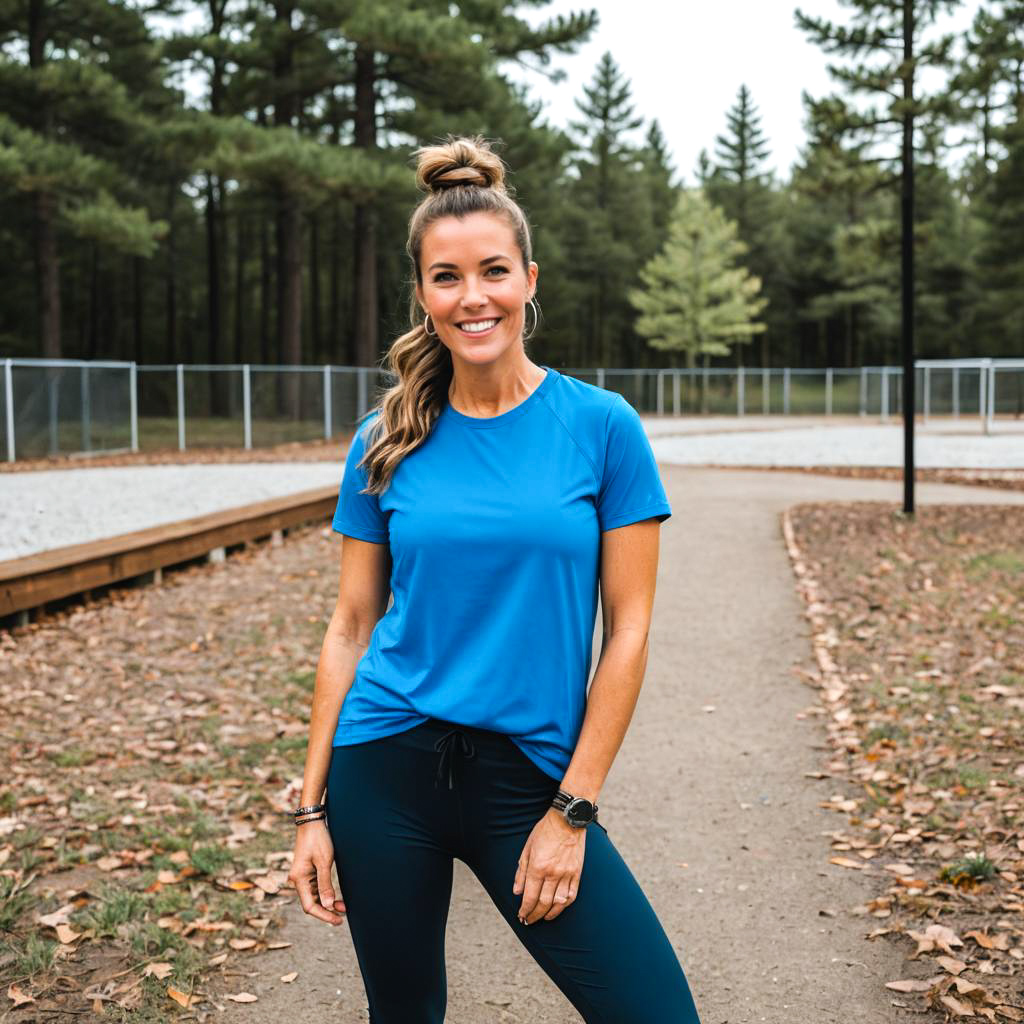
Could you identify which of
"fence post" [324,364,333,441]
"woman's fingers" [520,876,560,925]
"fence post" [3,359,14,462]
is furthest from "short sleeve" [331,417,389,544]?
"fence post" [324,364,333,441]

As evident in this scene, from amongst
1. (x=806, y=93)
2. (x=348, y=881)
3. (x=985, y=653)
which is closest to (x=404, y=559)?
(x=348, y=881)

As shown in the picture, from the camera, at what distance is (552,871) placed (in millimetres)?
1936

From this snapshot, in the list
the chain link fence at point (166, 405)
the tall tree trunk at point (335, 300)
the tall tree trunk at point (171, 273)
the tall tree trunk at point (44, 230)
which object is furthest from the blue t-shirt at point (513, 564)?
the tall tree trunk at point (335, 300)

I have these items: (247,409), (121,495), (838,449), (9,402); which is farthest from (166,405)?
(838,449)

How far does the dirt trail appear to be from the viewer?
3.65 m

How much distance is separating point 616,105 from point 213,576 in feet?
203

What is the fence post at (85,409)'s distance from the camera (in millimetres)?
22531

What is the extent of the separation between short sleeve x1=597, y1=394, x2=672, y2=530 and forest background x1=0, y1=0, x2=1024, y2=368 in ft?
1.92

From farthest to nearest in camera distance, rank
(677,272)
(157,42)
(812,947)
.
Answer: (677,272) < (157,42) < (812,947)

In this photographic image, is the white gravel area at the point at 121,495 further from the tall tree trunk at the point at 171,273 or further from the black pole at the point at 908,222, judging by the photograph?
the tall tree trunk at the point at 171,273

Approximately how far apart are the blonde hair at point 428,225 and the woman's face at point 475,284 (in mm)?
23

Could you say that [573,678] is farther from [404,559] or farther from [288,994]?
[288,994]

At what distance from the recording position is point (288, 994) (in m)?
3.67

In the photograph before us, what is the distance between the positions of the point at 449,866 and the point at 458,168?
1198mm
